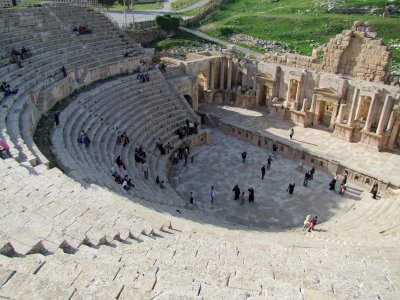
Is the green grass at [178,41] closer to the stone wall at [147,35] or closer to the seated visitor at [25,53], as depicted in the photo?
the stone wall at [147,35]

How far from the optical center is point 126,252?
Result: 7.37 metres

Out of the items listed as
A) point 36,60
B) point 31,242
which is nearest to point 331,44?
point 36,60

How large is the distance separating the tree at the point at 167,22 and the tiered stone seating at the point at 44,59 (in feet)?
47.5

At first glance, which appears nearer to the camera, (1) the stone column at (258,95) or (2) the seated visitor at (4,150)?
(2) the seated visitor at (4,150)

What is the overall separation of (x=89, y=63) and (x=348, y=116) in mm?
16077

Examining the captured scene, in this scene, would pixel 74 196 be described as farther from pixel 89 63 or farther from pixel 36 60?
pixel 89 63

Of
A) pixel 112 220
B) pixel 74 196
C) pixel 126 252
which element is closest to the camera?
pixel 126 252

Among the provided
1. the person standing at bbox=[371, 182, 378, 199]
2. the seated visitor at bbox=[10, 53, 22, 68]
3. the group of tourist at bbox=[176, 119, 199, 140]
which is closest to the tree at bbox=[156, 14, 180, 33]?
the group of tourist at bbox=[176, 119, 199, 140]

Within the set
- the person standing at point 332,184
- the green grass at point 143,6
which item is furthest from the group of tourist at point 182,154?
the green grass at point 143,6

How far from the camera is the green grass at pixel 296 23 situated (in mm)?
39188

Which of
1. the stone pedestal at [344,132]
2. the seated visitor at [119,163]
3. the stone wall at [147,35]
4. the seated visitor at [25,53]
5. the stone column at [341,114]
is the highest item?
the seated visitor at [25,53]

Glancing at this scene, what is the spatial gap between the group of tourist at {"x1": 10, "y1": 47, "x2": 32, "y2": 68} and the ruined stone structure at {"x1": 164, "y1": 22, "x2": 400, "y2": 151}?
34.1ft

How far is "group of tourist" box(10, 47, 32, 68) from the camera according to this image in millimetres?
17797

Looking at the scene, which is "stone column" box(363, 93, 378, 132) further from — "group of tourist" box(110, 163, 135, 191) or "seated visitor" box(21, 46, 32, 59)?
"seated visitor" box(21, 46, 32, 59)
